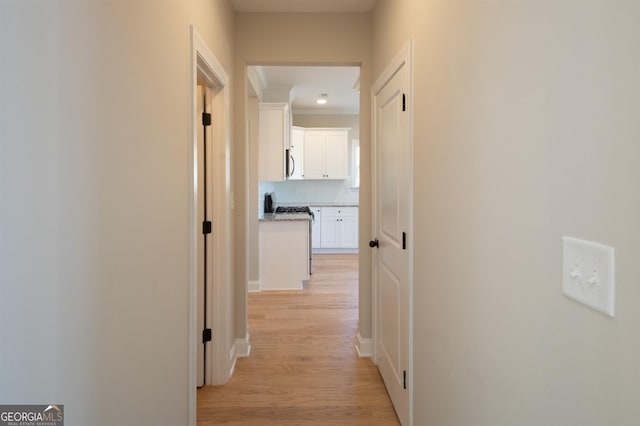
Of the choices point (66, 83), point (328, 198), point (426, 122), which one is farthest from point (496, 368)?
point (328, 198)

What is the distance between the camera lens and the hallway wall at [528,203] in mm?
632

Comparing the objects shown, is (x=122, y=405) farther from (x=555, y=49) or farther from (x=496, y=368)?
(x=555, y=49)

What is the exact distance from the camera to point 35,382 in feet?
2.62

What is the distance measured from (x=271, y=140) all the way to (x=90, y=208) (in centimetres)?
406

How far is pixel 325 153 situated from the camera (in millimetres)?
7176

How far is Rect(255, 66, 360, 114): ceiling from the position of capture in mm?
4641

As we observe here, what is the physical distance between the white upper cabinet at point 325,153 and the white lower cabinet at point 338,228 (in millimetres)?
694

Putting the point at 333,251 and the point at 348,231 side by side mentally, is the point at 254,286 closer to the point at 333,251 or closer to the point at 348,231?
the point at 333,251

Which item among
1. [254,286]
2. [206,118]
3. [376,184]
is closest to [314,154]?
[254,286]

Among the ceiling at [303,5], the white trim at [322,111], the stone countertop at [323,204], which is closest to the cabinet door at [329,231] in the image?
the stone countertop at [323,204]

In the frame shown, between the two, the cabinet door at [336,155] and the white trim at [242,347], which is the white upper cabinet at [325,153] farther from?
the white trim at [242,347]

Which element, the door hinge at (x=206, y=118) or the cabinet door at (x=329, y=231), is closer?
the door hinge at (x=206, y=118)

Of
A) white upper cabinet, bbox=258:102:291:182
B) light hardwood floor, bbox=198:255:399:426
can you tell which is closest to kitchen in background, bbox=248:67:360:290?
white upper cabinet, bbox=258:102:291:182

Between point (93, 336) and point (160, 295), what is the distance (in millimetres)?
428
